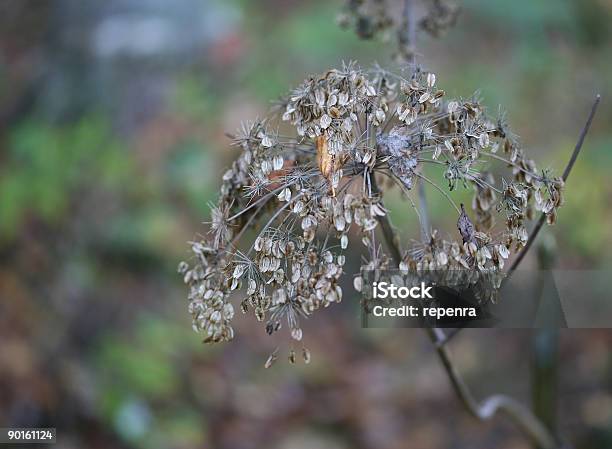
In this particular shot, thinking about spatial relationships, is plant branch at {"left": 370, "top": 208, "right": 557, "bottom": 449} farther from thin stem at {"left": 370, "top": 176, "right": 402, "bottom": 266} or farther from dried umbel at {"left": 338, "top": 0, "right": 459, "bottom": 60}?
dried umbel at {"left": 338, "top": 0, "right": 459, "bottom": 60}

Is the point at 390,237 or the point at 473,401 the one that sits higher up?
the point at 390,237

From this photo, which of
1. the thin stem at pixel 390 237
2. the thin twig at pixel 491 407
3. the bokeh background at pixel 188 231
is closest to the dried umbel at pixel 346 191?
the thin stem at pixel 390 237

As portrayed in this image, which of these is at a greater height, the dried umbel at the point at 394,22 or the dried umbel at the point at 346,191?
the dried umbel at the point at 394,22

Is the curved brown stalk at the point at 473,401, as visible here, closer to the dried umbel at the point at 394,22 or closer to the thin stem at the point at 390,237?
the thin stem at the point at 390,237

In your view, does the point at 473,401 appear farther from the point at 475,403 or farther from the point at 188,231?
the point at 188,231

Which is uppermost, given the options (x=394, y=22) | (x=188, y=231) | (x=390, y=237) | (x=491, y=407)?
(x=188, y=231)

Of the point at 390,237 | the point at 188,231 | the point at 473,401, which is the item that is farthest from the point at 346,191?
A: the point at 188,231

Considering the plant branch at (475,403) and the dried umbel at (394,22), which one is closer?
the plant branch at (475,403)

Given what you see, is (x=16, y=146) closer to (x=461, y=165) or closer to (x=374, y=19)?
(x=374, y=19)
